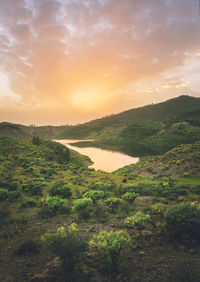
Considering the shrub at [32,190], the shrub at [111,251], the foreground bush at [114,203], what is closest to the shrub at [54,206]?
the foreground bush at [114,203]

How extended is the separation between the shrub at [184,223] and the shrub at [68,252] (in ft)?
16.3

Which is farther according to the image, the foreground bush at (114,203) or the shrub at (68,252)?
the foreground bush at (114,203)

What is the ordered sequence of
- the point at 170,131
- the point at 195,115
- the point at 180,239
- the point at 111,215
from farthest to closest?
the point at 195,115, the point at 170,131, the point at 111,215, the point at 180,239

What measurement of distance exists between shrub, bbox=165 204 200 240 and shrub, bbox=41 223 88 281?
496cm

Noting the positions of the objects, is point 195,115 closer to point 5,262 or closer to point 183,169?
point 183,169

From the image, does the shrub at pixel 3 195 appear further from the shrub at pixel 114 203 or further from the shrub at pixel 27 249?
the shrub at pixel 114 203

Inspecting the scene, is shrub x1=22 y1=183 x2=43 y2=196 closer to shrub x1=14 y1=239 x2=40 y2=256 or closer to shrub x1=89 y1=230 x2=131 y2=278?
shrub x1=14 y1=239 x2=40 y2=256

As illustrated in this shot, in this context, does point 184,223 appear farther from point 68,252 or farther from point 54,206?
point 54,206

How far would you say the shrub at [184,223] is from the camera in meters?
8.20

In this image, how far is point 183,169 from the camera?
3017cm

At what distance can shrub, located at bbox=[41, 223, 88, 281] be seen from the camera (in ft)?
21.2

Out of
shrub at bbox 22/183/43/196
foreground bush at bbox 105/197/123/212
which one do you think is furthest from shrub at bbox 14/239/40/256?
shrub at bbox 22/183/43/196

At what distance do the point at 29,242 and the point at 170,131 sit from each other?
453 ft

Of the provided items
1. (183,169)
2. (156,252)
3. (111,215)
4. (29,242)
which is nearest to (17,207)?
(29,242)
